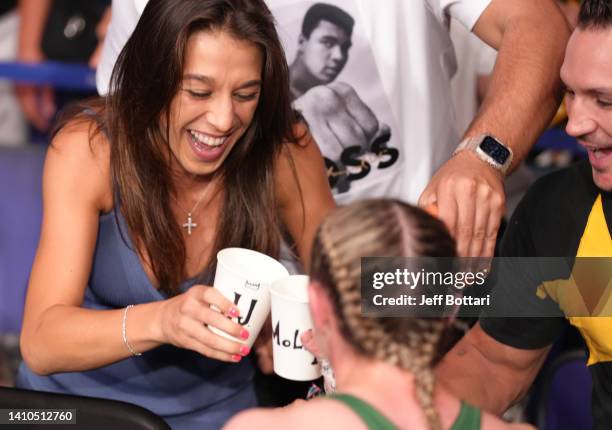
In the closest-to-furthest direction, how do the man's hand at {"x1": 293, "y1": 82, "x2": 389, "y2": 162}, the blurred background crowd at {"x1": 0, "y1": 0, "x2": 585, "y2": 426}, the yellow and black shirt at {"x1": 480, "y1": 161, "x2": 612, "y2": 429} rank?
the yellow and black shirt at {"x1": 480, "y1": 161, "x2": 612, "y2": 429}, the man's hand at {"x1": 293, "y1": 82, "x2": 389, "y2": 162}, the blurred background crowd at {"x1": 0, "y1": 0, "x2": 585, "y2": 426}

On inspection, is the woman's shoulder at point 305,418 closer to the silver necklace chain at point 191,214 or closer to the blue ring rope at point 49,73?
the silver necklace chain at point 191,214

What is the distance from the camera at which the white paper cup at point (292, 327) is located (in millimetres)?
1596

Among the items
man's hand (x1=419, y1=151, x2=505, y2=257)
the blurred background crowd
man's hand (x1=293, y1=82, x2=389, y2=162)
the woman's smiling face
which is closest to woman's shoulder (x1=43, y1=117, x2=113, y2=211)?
the woman's smiling face

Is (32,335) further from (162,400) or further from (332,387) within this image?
(332,387)

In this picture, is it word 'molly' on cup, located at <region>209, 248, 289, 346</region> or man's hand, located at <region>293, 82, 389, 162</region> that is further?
man's hand, located at <region>293, 82, 389, 162</region>

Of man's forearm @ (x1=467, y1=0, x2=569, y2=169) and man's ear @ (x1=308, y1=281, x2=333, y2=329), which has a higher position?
man's forearm @ (x1=467, y1=0, x2=569, y2=169)

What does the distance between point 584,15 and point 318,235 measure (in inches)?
28.7

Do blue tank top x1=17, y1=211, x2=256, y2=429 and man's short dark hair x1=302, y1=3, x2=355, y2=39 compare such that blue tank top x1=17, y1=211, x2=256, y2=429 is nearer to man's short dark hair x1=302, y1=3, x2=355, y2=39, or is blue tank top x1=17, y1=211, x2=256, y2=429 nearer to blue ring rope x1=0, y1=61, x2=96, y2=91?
man's short dark hair x1=302, y1=3, x2=355, y2=39

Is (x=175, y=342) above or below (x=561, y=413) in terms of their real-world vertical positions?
above

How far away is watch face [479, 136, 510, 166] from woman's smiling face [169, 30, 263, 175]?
45 centimetres

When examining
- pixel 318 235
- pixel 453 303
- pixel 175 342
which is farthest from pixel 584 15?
pixel 175 342

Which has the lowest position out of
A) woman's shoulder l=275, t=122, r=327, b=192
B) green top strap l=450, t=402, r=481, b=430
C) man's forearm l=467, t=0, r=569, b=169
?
green top strap l=450, t=402, r=481, b=430

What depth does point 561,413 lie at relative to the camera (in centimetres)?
261

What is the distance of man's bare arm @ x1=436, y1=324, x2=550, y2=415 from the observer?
1.89 m
